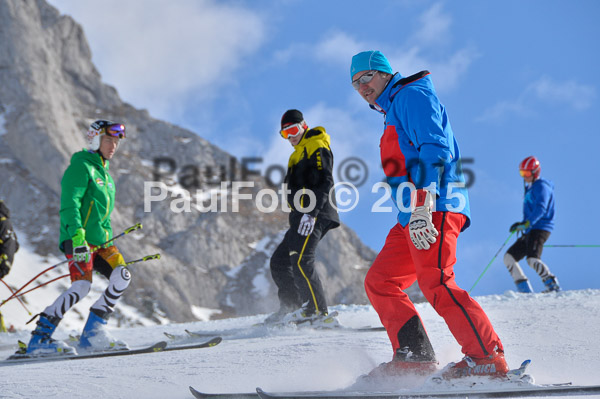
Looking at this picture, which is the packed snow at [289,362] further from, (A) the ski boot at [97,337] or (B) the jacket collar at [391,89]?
(B) the jacket collar at [391,89]

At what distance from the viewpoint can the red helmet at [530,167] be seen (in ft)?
33.5

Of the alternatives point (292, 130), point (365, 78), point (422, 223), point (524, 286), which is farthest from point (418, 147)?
point (524, 286)

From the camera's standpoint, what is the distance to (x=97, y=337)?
5.13 m

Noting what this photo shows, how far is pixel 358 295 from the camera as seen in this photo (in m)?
61.2

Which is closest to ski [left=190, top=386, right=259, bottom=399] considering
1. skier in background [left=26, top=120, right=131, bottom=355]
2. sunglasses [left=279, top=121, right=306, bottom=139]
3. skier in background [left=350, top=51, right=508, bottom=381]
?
skier in background [left=350, top=51, right=508, bottom=381]

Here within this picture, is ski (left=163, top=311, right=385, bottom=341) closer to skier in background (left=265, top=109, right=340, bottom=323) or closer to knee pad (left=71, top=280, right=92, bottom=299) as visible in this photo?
skier in background (left=265, top=109, right=340, bottom=323)

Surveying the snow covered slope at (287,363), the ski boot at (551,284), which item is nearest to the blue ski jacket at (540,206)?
the ski boot at (551,284)

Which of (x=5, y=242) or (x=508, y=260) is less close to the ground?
(x=508, y=260)

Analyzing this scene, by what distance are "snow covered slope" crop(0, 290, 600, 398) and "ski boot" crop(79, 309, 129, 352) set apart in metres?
0.69

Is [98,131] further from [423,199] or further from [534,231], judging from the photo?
[534,231]

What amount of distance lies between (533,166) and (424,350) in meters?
8.33

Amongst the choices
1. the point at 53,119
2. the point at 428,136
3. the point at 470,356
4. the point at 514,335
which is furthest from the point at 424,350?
the point at 53,119

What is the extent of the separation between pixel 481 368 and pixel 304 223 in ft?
10.8

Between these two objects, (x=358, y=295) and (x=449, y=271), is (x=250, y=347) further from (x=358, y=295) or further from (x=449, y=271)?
(x=358, y=295)
